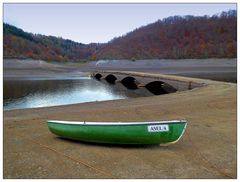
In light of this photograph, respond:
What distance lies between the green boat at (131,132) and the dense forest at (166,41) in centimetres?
8308

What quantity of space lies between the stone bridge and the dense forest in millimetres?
46092

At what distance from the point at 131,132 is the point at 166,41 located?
379 ft

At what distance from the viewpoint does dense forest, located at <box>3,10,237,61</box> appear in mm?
101625

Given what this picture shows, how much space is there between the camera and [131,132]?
7.59m

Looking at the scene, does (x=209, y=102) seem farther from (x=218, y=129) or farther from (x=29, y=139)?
(x=29, y=139)

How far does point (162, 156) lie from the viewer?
7.30 meters

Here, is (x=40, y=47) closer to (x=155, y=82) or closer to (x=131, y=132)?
(x=155, y=82)

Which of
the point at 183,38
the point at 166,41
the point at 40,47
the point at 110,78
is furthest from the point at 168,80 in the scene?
the point at 40,47

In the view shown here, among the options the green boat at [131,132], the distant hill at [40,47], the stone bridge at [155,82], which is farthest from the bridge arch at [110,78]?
the green boat at [131,132]

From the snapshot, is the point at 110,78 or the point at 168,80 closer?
the point at 168,80

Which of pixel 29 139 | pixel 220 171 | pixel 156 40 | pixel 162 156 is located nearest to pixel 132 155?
pixel 162 156

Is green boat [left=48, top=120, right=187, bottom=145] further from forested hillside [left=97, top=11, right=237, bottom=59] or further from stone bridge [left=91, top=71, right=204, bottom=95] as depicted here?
forested hillside [left=97, top=11, right=237, bottom=59]

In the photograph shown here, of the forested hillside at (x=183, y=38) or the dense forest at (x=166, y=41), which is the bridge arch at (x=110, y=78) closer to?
the dense forest at (x=166, y=41)

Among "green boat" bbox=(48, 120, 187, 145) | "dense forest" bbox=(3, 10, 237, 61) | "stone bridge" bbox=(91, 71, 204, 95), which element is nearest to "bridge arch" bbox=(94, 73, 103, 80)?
"stone bridge" bbox=(91, 71, 204, 95)
